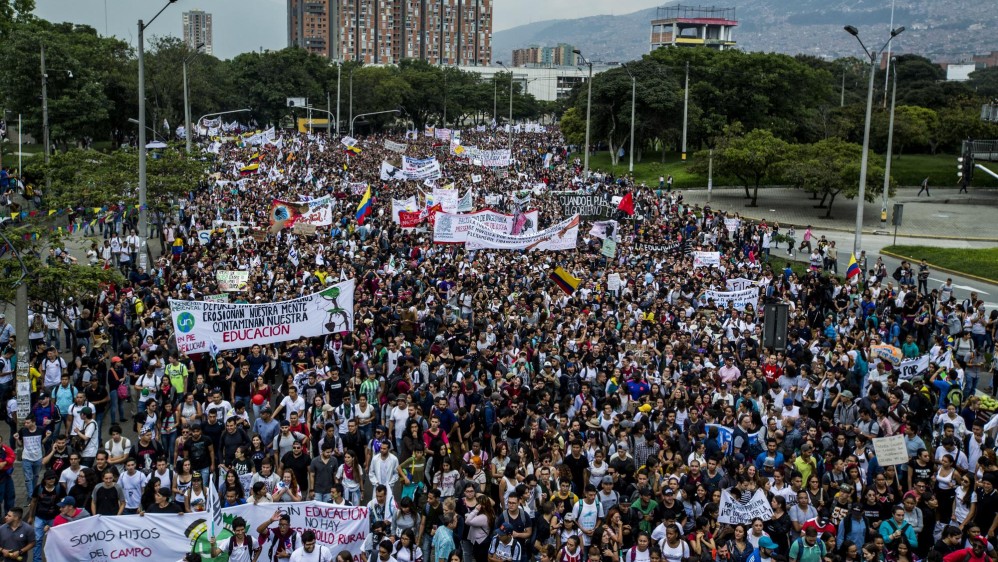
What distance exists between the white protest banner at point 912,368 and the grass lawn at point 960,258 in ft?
57.7

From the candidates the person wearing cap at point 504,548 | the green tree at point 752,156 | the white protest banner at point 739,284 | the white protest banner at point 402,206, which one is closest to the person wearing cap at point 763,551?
the person wearing cap at point 504,548

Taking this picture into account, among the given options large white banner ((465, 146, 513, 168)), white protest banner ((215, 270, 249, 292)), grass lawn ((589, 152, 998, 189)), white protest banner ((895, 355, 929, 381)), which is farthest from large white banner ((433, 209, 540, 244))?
grass lawn ((589, 152, 998, 189))

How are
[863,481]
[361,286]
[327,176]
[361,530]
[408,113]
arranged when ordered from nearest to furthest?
[361,530] < [863,481] < [361,286] < [327,176] < [408,113]

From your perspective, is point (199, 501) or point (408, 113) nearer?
point (199, 501)

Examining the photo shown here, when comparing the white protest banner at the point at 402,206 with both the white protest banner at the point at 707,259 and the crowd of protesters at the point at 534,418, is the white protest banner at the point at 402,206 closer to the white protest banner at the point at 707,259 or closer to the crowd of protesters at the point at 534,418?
the crowd of protesters at the point at 534,418

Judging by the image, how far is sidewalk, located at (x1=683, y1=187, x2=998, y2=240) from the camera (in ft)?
145

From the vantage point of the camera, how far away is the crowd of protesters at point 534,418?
33.8 feet

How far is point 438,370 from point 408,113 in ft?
363

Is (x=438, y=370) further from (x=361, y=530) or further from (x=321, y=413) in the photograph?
(x=361, y=530)

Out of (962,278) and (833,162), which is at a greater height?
(833,162)

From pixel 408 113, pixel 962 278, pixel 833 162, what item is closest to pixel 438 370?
pixel 962 278

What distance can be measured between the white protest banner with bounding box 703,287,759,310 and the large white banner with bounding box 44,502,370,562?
441 inches

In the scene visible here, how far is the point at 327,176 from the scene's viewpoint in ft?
150

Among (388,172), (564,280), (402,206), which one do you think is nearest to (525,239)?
(564,280)
